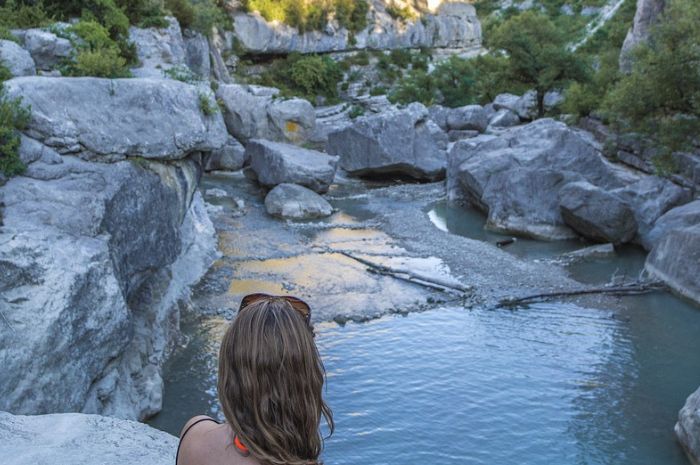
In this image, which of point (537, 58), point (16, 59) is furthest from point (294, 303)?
point (537, 58)

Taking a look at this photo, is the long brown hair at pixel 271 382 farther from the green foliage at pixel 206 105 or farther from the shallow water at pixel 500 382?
the green foliage at pixel 206 105

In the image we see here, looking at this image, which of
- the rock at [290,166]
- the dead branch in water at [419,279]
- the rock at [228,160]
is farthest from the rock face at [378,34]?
the dead branch in water at [419,279]

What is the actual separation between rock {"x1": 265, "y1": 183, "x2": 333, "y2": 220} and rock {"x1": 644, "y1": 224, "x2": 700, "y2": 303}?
1339cm

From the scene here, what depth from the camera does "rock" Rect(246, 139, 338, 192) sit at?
1219 inches

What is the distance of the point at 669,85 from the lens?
72.5 ft

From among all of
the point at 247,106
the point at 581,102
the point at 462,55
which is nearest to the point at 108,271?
the point at 247,106

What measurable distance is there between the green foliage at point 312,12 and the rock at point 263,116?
2179cm

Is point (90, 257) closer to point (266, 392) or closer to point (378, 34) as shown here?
point (266, 392)

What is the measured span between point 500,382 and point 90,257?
26.1 ft

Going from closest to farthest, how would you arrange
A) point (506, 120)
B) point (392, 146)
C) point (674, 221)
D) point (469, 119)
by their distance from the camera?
1. point (674, 221)
2. point (392, 146)
3. point (506, 120)
4. point (469, 119)

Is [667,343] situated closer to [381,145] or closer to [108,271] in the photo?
[108,271]

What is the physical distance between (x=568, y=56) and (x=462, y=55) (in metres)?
34.3

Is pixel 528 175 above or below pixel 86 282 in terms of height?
below

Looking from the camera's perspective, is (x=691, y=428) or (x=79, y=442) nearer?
(x=79, y=442)
